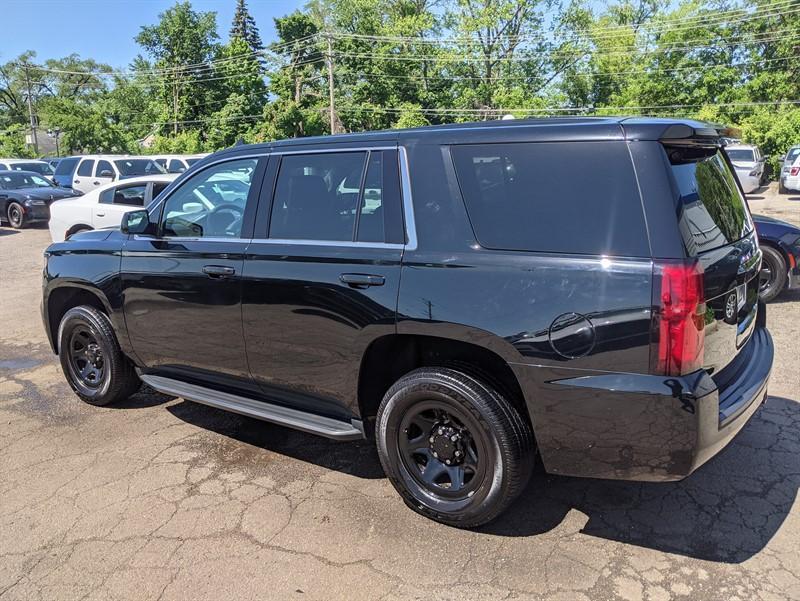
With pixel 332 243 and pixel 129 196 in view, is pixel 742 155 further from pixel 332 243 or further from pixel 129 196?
pixel 332 243

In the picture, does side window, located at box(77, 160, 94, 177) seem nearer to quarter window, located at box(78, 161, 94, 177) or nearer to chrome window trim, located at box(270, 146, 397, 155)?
quarter window, located at box(78, 161, 94, 177)

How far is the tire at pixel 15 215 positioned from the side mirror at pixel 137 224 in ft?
48.8

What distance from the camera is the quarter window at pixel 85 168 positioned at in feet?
61.2

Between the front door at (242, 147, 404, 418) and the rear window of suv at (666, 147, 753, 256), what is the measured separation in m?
1.29

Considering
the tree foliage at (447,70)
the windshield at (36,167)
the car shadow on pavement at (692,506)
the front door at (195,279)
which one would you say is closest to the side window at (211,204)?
the front door at (195,279)

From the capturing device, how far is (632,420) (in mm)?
2590

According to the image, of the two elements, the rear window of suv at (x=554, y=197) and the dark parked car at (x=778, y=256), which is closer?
the rear window of suv at (x=554, y=197)

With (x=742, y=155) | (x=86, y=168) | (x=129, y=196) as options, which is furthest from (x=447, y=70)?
(x=129, y=196)

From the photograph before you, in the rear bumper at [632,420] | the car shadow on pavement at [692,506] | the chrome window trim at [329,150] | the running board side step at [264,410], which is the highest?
the chrome window trim at [329,150]

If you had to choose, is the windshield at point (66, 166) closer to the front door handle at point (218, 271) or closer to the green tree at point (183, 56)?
the front door handle at point (218, 271)

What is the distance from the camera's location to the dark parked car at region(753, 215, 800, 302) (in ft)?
22.5

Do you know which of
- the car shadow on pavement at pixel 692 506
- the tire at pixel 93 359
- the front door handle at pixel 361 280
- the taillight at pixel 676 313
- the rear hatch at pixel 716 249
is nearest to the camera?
the taillight at pixel 676 313

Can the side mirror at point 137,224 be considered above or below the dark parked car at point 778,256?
above

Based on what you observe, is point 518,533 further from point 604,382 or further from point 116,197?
point 116,197
